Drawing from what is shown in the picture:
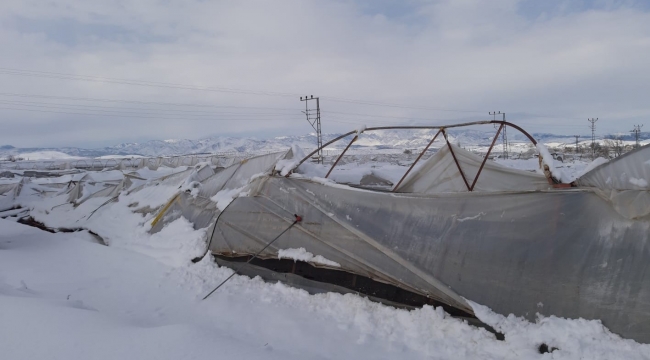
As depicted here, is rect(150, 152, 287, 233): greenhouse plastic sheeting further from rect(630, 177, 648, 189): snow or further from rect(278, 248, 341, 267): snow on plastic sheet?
rect(630, 177, 648, 189): snow

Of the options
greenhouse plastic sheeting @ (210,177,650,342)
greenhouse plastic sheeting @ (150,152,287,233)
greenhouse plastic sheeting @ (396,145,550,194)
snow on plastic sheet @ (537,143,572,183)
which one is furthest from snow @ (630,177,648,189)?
greenhouse plastic sheeting @ (150,152,287,233)

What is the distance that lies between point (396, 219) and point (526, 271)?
5.93ft

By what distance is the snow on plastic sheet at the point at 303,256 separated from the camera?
20.8ft

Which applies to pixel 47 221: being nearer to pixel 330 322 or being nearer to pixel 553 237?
pixel 330 322

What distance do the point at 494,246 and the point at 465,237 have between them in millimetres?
368

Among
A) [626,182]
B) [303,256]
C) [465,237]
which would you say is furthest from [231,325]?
[626,182]

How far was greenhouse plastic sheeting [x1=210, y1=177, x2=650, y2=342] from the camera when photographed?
4.35 metres

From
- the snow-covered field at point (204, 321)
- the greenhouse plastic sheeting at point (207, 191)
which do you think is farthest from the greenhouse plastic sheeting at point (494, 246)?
the greenhouse plastic sheeting at point (207, 191)

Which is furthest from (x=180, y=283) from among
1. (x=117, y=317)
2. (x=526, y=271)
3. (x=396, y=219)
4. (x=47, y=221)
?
(x=47, y=221)

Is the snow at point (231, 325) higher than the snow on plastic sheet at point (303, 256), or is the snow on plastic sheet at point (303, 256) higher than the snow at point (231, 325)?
the snow on plastic sheet at point (303, 256)

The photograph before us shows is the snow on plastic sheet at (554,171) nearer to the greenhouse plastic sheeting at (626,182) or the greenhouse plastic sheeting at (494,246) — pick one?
the greenhouse plastic sheeting at (626,182)

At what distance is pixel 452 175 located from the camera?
24.8 ft

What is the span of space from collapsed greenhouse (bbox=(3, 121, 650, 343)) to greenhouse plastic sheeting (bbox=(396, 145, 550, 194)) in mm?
20

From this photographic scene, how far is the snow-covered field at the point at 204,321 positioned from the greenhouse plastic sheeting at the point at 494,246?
0.84ft
